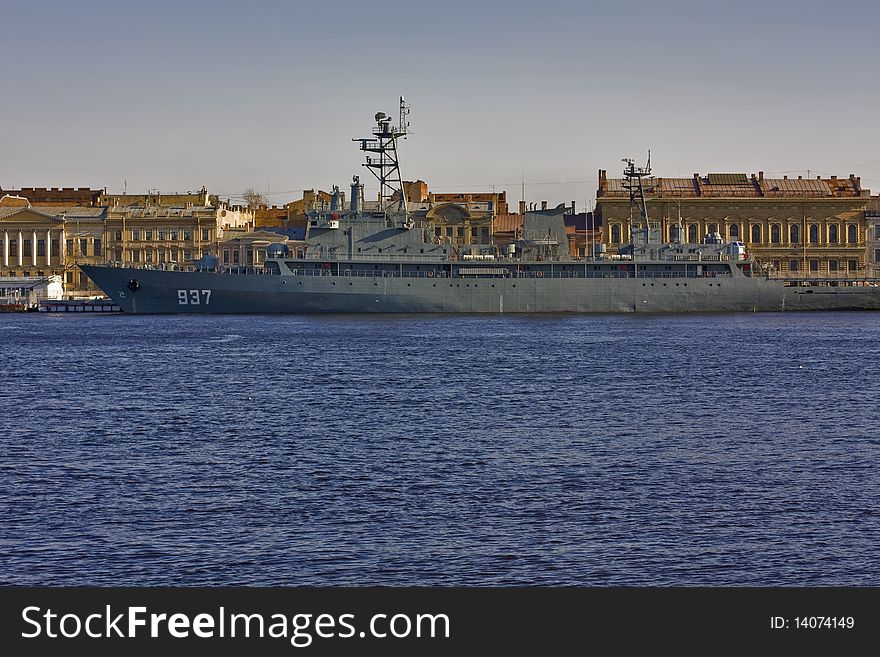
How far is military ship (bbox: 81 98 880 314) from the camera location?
284 feet

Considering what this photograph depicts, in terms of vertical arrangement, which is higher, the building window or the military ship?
the building window

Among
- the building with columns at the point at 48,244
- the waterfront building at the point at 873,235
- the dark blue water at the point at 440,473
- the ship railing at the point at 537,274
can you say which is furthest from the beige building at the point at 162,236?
the dark blue water at the point at 440,473

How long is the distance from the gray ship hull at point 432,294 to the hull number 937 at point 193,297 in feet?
0.21

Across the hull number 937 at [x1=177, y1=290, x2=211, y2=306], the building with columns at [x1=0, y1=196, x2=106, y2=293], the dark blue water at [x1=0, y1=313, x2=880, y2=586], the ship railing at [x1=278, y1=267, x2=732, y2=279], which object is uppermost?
the building with columns at [x1=0, y1=196, x2=106, y2=293]

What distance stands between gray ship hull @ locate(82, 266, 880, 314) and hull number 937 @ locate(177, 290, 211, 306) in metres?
0.06

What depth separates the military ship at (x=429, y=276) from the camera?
86.6m

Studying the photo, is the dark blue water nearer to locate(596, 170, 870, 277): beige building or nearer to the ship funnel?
the ship funnel

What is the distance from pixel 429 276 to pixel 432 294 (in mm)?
1199

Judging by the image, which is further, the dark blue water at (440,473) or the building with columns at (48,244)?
the building with columns at (48,244)

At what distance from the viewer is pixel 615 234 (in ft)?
411

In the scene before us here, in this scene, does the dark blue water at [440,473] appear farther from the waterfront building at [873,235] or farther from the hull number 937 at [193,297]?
the waterfront building at [873,235]

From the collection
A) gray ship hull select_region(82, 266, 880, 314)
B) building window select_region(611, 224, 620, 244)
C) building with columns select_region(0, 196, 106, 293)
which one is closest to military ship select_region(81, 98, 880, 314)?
gray ship hull select_region(82, 266, 880, 314)

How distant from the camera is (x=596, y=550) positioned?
18.0 meters
